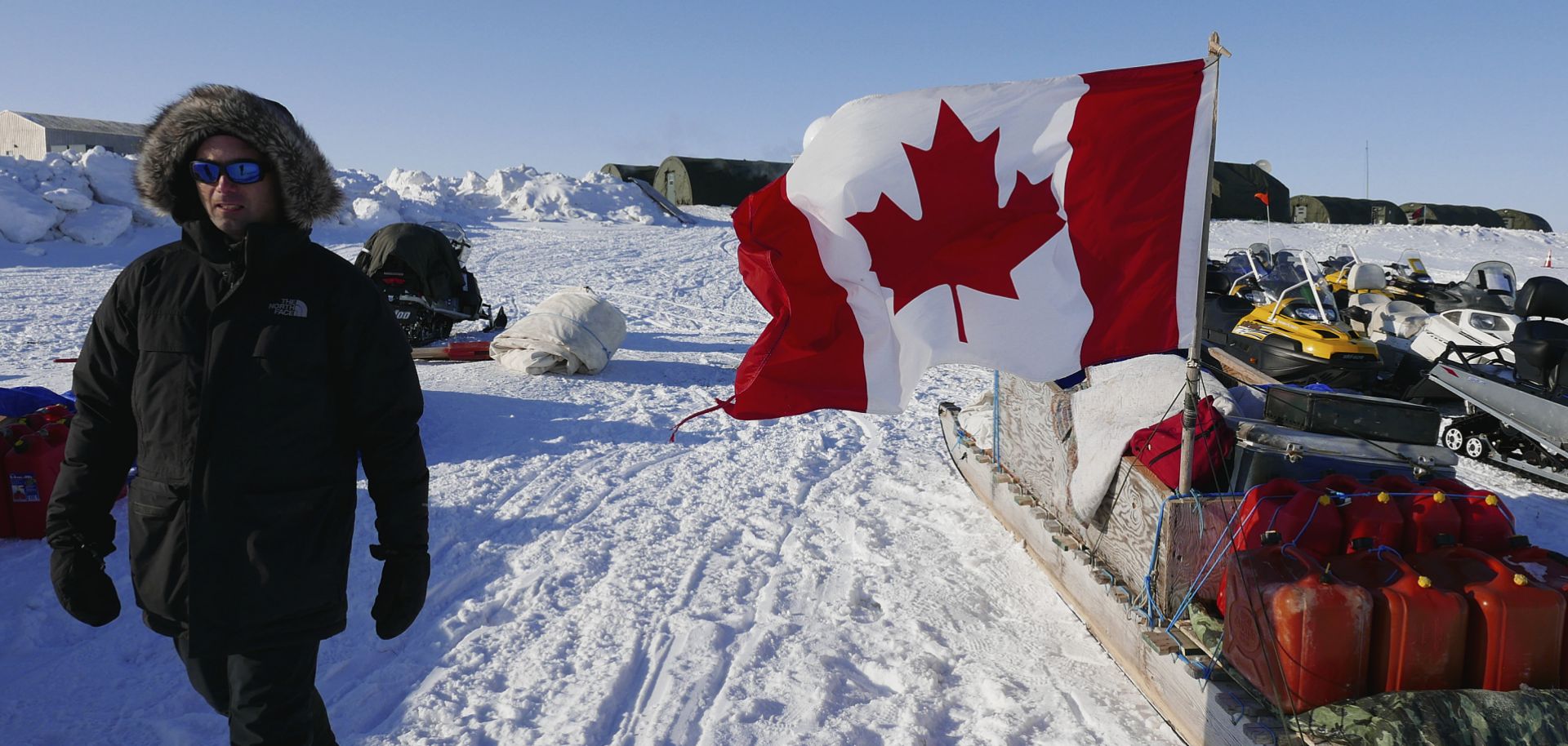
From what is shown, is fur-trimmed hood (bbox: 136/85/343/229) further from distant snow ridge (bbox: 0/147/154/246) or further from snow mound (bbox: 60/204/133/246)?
snow mound (bbox: 60/204/133/246)

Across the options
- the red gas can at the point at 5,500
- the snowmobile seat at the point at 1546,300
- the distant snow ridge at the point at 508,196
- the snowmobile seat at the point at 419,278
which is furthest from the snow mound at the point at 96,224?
the snowmobile seat at the point at 1546,300

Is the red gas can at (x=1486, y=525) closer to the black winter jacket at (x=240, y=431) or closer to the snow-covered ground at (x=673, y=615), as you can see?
the snow-covered ground at (x=673, y=615)

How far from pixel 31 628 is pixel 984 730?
368 centimetres

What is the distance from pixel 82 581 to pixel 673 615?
2.32 metres

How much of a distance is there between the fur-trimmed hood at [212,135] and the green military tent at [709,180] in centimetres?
3479

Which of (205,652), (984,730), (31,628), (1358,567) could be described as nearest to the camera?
(205,652)

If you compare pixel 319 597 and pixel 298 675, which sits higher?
pixel 319 597

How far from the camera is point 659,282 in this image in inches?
701

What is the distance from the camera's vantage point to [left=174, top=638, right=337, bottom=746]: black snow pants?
222cm

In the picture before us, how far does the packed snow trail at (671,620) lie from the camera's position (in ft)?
10.9

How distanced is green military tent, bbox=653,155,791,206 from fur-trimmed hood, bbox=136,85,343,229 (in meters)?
34.8

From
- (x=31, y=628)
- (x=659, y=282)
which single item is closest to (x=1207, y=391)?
(x=31, y=628)

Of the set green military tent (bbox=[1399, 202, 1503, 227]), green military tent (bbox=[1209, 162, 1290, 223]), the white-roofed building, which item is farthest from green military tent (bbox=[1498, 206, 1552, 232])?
the white-roofed building

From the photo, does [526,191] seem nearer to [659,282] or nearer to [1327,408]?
[659,282]
